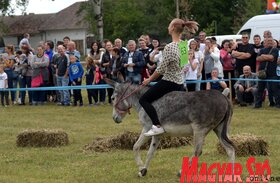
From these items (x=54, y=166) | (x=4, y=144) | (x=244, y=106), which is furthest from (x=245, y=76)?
(x=54, y=166)

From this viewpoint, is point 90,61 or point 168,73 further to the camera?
point 90,61

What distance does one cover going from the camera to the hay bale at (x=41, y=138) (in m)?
13.1

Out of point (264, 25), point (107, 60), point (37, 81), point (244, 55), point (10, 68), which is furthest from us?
Result: point (264, 25)

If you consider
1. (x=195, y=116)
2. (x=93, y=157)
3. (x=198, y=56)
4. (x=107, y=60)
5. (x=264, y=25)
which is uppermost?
(x=264, y=25)

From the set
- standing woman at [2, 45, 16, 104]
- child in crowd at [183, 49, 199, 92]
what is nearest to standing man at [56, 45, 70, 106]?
standing woman at [2, 45, 16, 104]

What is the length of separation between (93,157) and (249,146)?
2.91 metres

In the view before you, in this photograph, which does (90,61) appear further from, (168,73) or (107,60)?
(168,73)

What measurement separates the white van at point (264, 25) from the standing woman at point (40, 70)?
8.49m

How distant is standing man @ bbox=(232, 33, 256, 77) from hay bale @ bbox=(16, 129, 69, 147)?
867 centimetres

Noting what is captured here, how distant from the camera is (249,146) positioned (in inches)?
437

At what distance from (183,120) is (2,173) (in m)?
3.28

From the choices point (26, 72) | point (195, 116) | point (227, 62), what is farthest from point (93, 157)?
point (26, 72)

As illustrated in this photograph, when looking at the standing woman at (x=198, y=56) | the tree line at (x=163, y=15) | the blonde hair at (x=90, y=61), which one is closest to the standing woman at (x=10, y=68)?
the blonde hair at (x=90, y=61)

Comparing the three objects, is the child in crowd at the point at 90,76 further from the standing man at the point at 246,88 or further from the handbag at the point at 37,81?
the standing man at the point at 246,88
